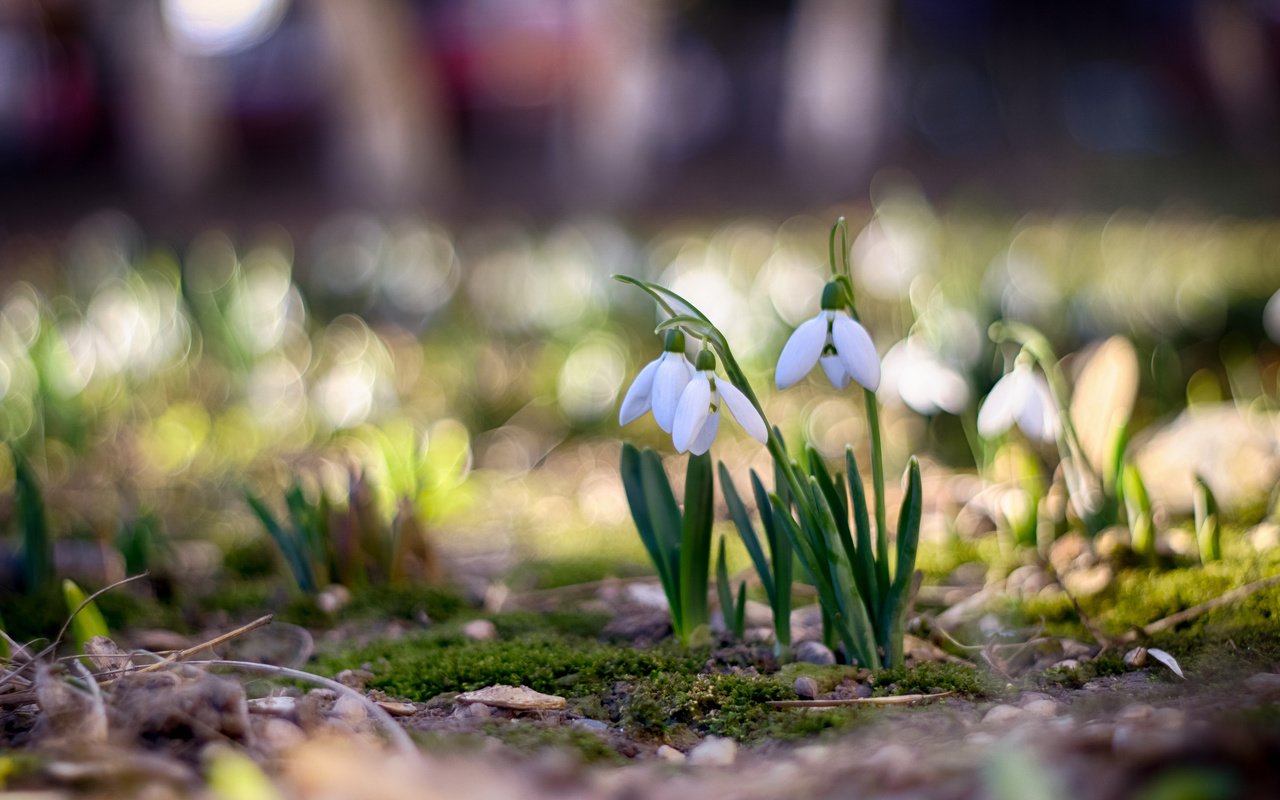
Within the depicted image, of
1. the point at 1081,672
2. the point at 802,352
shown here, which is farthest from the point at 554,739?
the point at 1081,672

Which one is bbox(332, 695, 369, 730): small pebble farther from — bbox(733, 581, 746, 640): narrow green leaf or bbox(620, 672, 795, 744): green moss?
bbox(733, 581, 746, 640): narrow green leaf

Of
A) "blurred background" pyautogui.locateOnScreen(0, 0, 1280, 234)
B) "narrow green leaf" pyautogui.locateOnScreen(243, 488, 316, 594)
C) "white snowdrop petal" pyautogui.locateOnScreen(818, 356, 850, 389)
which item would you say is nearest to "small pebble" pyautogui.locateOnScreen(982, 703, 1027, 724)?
"white snowdrop petal" pyautogui.locateOnScreen(818, 356, 850, 389)

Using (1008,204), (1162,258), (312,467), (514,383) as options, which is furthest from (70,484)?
(1008,204)

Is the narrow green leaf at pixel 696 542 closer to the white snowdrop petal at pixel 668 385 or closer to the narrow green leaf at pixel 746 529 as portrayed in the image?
the narrow green leaf at pixel 746 529

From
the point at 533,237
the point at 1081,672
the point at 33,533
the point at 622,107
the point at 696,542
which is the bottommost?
the point at 1081,672

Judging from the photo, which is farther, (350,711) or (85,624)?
(85,624)

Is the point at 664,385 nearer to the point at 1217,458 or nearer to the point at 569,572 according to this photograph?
the point at 569,572

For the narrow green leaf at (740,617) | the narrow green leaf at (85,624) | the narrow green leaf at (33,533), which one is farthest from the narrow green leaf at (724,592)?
the narrow green leaf at (33,533)
